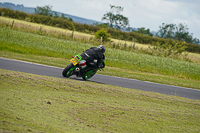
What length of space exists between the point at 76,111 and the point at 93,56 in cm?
527

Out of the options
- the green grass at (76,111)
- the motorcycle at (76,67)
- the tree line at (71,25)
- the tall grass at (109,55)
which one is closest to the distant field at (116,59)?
the tall grass at (109,55)

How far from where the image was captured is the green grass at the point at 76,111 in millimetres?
5086

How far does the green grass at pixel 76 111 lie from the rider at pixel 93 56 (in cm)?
197

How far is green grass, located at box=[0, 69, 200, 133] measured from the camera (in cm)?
509

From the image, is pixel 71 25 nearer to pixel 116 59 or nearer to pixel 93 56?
pixel 116 59

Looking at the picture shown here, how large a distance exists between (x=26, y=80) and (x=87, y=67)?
3.28 m

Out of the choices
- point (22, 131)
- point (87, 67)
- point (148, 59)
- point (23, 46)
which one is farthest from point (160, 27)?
point (22, 131)

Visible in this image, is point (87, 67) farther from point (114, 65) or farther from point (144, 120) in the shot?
point (114, 65)

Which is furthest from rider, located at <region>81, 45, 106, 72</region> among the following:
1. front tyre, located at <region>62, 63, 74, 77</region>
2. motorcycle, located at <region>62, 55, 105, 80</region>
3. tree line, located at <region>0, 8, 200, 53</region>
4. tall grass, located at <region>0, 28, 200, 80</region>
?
tree line, located at <region>0, 8, 200, 53</region>

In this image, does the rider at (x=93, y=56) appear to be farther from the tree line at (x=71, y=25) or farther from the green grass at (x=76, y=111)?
the tree line at (x=71, y=25)

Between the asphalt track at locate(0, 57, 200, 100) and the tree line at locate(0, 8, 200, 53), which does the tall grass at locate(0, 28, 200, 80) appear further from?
the tree line at locate(0, 8, 200, 53)

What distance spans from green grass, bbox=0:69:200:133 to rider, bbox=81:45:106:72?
1.97 m

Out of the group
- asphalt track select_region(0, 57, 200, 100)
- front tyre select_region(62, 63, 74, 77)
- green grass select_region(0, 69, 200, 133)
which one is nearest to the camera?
green grass select_region(0, 69, 200, 133)

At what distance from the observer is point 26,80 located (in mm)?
8734
